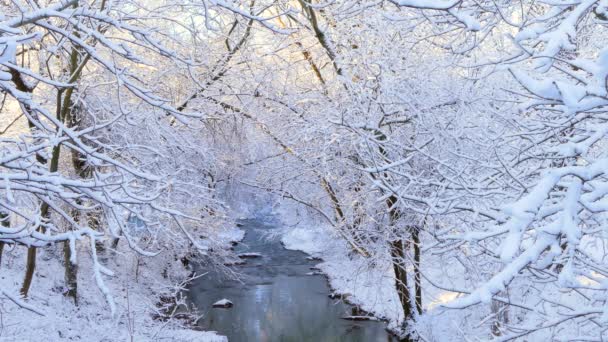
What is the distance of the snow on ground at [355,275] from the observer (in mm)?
11586

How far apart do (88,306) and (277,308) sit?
5075 millimetres

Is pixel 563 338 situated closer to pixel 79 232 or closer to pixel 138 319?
pixel 79 232

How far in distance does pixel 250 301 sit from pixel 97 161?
12221 millimetres

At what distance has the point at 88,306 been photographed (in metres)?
11.8

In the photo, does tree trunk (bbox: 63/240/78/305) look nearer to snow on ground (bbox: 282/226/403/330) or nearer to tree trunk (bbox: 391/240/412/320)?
snow on ground (bbox: 282/226/403/330)

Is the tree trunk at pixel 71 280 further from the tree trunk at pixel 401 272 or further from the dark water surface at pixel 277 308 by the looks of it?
the tree trunk at pixel 401 272

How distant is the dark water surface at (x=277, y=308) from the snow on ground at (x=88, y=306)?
117cm

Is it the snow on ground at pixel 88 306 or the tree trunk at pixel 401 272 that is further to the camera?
the tree trunk at pixel 401 272

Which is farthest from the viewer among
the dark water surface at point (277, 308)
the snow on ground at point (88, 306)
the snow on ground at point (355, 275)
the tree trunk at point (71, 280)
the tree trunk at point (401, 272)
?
the dark water surface at point (277, 308)

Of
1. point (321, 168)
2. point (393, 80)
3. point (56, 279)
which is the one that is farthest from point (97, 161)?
point (56, 279)

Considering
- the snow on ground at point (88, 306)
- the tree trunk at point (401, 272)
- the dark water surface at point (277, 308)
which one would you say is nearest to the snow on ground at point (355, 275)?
the tree trunk at point (401, 272)

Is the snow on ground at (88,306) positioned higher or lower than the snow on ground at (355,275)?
lower

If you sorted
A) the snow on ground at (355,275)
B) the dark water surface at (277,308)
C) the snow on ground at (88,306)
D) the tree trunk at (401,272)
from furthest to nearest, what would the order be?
the dark water surface at (277,308)
the snow on ground at (355,275)
the tree trunk at (401,272)
the snow on ground at (88,306)

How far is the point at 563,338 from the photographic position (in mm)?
3154
